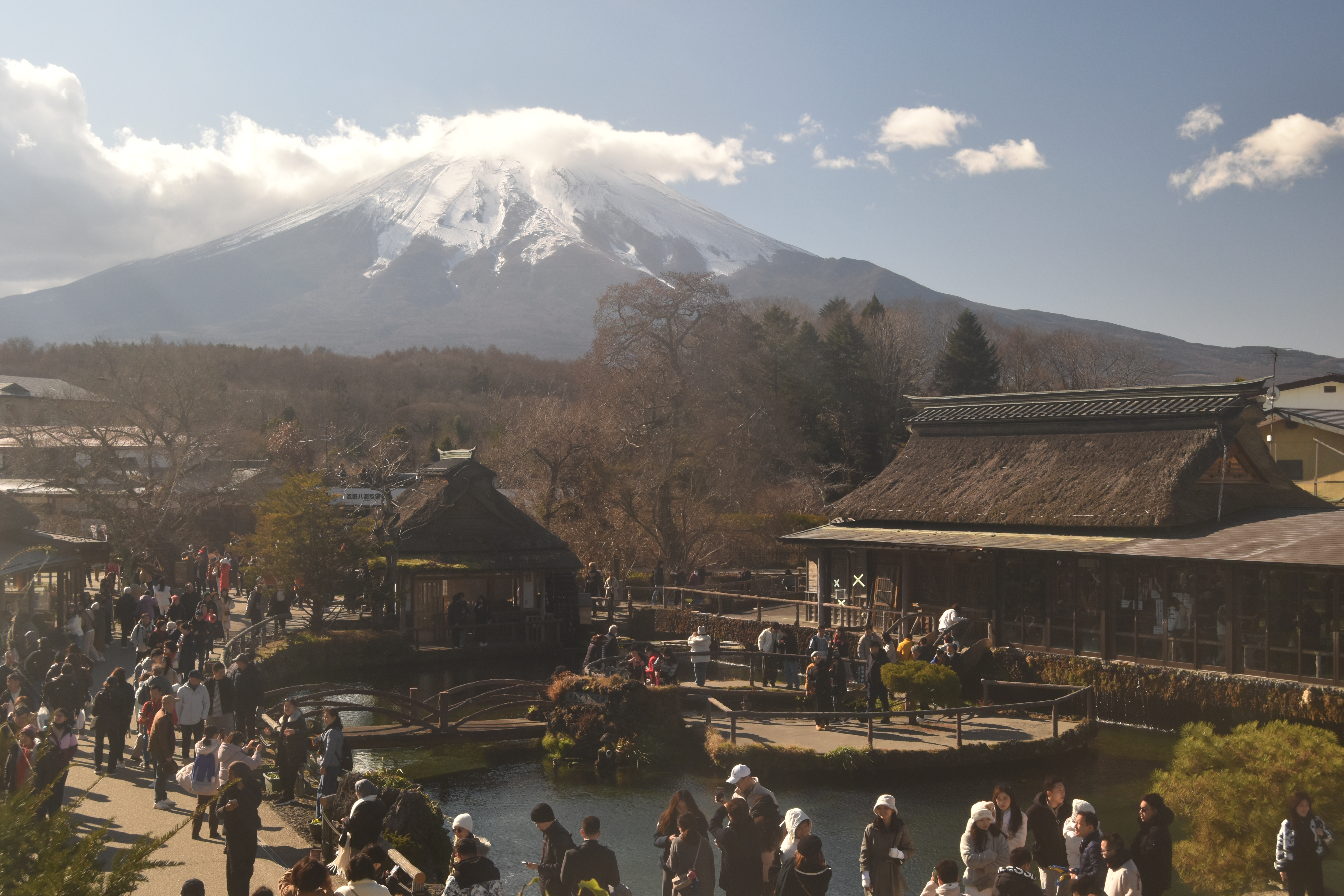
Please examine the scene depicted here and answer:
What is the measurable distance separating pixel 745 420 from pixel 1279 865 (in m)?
37.7

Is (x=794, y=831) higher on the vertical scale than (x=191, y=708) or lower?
higher

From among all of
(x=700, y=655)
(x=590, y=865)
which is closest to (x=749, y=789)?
(x=590, y=865)

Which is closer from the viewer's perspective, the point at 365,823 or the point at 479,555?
the point at 365,823

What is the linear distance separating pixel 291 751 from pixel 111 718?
2.71 m

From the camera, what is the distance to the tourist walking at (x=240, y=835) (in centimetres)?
880

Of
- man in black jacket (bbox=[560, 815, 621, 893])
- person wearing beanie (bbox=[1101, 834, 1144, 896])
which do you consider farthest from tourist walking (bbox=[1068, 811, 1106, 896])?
man in black jacket (bbox=[560, 815, 621, 893])

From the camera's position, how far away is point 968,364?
5719 centimetres

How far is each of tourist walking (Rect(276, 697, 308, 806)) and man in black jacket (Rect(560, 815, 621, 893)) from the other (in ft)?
19.9

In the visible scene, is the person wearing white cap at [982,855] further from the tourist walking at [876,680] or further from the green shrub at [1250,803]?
the tourist walking at [876,680]

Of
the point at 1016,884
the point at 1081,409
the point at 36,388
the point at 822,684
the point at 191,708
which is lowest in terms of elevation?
the point at 822,684

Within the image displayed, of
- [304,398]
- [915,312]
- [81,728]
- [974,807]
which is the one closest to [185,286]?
[304,398]

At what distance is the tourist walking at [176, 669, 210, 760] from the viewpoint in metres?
13.0

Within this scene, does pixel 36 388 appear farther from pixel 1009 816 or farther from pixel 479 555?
pixel 1009 816

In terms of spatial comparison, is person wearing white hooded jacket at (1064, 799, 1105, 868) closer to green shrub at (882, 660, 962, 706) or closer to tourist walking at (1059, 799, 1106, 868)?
tourist walking at (1059, 799, 1106, 868)
